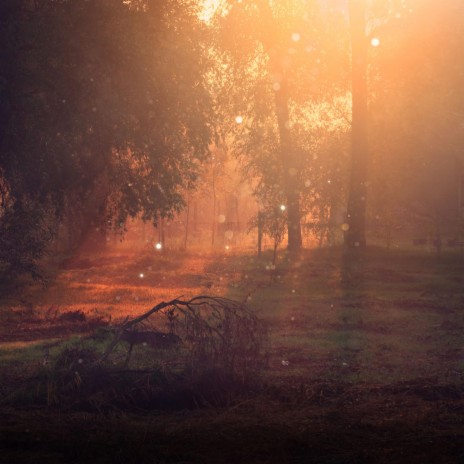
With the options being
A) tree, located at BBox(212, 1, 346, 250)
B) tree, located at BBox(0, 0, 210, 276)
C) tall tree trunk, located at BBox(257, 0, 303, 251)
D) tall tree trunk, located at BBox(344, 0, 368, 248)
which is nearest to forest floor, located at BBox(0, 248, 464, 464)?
tree, located at BBox(0, 0, 210, 276)

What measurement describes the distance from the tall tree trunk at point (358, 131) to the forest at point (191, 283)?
8cm

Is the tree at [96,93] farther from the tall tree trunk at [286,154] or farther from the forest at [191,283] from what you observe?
the tall tree trunk at [286,154]

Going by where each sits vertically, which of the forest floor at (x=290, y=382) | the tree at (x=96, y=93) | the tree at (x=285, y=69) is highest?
the tree at (x=285, y=69)

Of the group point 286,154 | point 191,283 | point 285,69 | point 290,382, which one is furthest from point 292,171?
point 290,382

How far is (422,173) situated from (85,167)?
23998mm

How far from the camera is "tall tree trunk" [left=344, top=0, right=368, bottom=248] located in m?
30.1

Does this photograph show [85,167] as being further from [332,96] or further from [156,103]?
[332,96]

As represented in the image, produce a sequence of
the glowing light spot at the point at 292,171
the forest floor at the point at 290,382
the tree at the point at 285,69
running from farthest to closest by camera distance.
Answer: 1. the glowing light spot at the point at 292,171
2. the tree at the point at 285,69
3. the forest floor at the point at 290,382

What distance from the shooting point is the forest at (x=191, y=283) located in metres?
8.77

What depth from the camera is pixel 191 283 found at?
2481 centimetres

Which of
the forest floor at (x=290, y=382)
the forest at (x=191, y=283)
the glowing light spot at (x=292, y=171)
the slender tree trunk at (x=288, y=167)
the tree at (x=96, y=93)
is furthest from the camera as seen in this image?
the glowing light spot at (x=292, y=171)

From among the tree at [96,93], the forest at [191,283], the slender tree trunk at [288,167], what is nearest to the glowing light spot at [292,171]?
the slender tree trunk at [288,167]

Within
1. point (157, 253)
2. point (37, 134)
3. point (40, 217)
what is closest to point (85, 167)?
point (37, 134)

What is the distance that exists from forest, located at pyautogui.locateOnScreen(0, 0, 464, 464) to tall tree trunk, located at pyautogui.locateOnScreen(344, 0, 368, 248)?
8 cm
